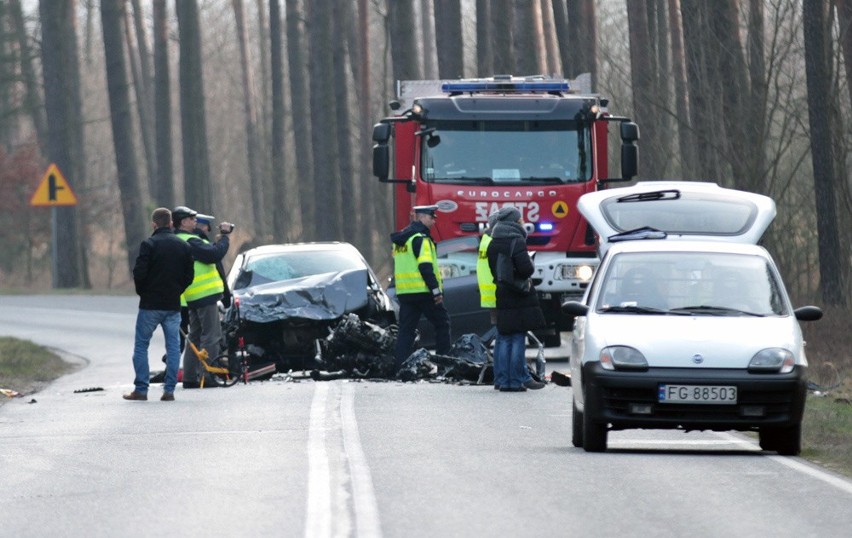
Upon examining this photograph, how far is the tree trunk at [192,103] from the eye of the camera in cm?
4497

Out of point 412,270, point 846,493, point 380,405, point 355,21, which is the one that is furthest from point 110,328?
point 355,21

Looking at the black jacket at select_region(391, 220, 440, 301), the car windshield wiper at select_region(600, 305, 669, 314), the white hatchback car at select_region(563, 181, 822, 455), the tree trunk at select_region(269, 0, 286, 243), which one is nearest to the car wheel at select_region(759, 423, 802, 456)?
the white hatchback car at select_region(563, 181, 822, 455)

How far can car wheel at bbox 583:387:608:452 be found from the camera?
12383mm

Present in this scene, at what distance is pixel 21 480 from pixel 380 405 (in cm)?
561

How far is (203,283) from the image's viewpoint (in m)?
18.7

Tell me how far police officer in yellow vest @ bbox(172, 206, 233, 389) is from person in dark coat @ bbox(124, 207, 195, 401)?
1.79ft

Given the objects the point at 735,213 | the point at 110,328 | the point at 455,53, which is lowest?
the point at 110,328

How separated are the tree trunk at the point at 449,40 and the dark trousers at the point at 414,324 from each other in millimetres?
18493

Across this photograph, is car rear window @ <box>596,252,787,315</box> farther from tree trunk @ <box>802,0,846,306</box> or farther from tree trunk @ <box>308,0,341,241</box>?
tree trunk @ <box>308,0,341,241</box>

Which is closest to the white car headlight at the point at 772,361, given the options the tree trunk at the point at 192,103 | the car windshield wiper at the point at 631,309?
the car windshield wiper at the point at 631,309

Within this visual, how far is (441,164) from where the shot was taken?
22797mm

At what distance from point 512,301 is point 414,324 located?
86.6 inches

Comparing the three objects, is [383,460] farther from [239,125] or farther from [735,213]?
[239,125]

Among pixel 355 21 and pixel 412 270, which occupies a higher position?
pixel 355 21
